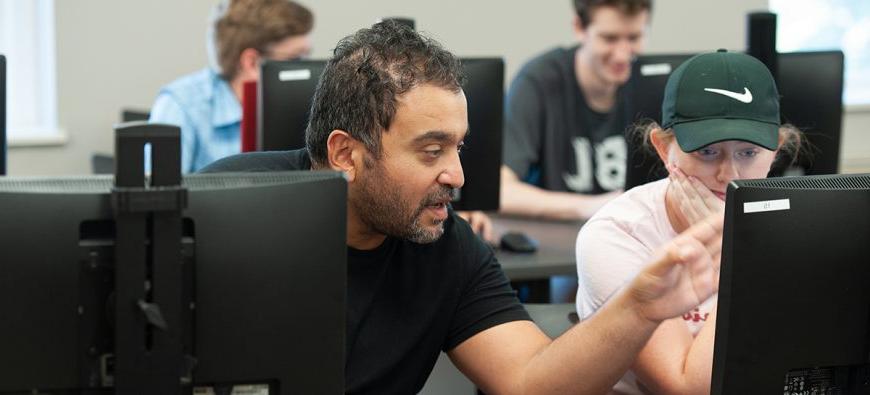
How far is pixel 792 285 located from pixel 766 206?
10 centimetres

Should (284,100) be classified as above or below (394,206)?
above

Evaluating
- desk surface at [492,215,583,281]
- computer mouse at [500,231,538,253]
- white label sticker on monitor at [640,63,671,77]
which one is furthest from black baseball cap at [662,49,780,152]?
computer mouse at [500,231,538,253]

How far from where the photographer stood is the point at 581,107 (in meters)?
3.85

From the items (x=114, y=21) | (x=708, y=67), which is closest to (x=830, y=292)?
(x=708, y=67)

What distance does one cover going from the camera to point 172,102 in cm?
336

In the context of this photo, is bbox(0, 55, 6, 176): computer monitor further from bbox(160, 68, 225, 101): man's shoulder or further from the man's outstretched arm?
Answer: bbox(160, 68, 225, 101): man's shoulder

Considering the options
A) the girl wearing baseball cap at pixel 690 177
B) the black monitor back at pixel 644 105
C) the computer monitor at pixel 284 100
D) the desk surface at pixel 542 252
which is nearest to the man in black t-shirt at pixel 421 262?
the girl wearing baseball cap at pixel 690 177

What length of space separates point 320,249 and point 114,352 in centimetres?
23

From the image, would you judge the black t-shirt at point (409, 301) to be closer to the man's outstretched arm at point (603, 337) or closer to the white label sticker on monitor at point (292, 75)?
the man's outstretched arm at point (603, 337)

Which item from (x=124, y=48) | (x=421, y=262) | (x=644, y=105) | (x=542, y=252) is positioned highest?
(x=124, y=48)

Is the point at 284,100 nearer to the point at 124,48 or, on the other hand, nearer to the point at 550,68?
the point at 550,68

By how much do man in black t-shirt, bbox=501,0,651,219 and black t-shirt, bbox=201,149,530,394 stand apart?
193 centimetres

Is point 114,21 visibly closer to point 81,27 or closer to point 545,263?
point 81,27

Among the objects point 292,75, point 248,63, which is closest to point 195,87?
point 248,63
